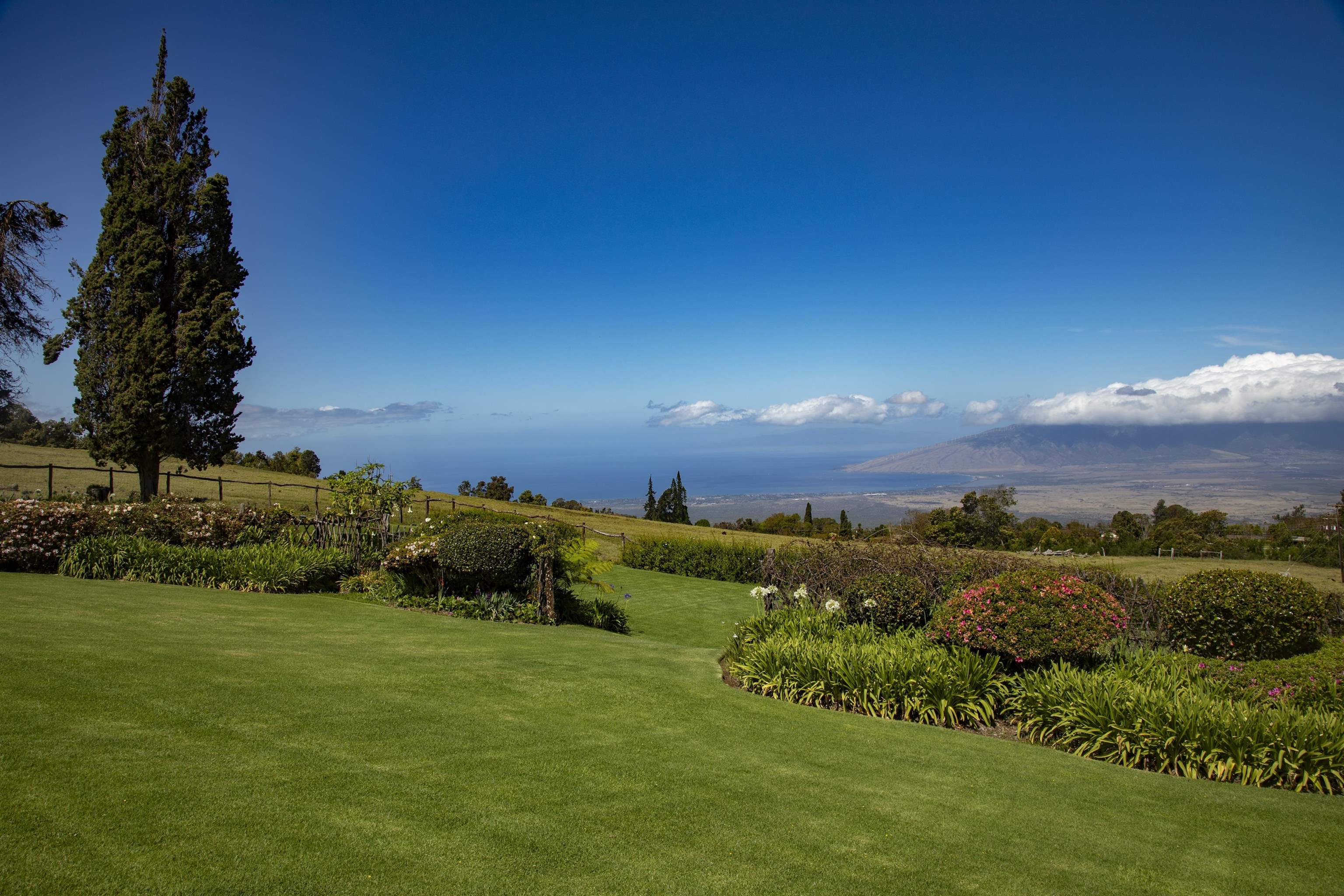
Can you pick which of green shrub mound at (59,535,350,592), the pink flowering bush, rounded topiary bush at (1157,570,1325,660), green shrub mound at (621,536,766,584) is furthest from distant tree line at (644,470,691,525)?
rounded topiary bush at (1157,570,1325,660)

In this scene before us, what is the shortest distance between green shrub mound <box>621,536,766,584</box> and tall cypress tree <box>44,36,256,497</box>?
14494 millimetres

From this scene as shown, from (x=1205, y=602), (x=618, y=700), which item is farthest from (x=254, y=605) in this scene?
(x=1205, y=602)

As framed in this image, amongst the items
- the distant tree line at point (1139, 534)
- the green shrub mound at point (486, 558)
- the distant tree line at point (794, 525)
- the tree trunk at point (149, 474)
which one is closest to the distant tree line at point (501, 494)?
the distant tree line at point (794, 525)

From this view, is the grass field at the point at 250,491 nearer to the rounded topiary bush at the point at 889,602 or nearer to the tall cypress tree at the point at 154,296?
the tall cypress tree at the point at 154,296

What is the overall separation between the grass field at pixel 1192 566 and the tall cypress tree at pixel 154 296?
77.1 feet

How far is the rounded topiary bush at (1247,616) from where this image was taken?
27.5ft

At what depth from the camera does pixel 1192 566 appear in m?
21.5

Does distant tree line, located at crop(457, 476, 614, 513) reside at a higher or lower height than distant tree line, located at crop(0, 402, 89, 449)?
lower

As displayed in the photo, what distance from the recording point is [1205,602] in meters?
8.95

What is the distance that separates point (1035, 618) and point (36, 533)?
1514 cm

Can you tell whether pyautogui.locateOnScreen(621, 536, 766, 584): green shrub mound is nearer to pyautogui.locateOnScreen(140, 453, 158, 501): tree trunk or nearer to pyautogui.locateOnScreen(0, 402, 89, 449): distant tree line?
pyautogui.locateOnScreen(140, 453, 158, 501): tree trunk

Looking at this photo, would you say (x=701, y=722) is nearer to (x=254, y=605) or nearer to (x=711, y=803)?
(x=711, y=803)

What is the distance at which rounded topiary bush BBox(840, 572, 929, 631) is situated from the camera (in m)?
10.6

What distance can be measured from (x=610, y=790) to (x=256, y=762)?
221cm
